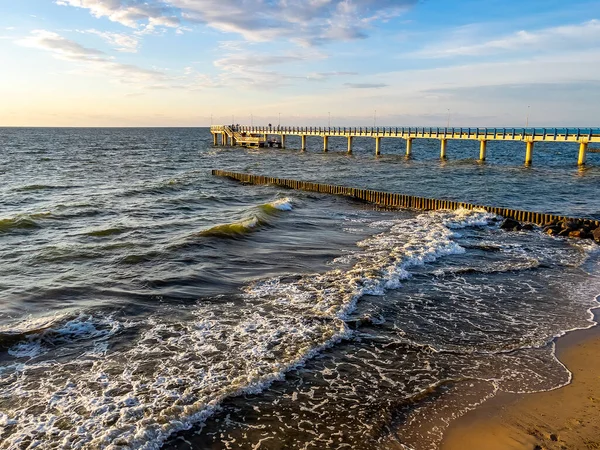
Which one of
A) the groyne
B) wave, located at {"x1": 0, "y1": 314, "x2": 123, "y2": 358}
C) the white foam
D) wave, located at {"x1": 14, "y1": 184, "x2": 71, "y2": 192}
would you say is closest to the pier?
the groyne

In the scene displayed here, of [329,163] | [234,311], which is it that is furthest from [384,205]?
[329,163]

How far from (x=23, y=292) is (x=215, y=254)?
6.49 m

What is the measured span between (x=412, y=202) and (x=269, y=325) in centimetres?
2040

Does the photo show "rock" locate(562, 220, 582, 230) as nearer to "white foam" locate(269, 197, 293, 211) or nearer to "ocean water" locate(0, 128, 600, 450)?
"ocean water" locate(0, 128, 600, 450)

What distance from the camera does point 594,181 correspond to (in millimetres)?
42094

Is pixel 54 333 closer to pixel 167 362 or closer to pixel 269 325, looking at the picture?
pixel 167 362

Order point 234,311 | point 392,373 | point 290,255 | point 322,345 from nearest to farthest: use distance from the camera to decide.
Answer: point 392,373 < point 322,345 < point 234,311 < point 290,255

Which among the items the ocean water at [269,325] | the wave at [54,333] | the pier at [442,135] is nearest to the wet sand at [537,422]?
the ocean water at [269,325]

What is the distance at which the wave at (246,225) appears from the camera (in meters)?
21.0

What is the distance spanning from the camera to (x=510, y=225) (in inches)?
926

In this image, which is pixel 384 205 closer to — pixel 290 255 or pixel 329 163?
pixel 290 255

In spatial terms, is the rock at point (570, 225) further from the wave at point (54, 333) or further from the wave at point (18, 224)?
the wave at point (18, 224)

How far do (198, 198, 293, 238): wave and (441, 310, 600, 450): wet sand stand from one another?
570 inches

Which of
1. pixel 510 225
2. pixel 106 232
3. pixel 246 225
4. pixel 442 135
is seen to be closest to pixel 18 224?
pixel 106 232
